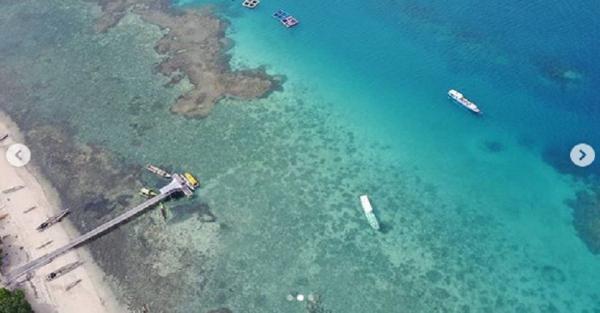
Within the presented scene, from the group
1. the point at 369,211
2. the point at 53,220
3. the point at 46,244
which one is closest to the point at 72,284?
the point at 46,244

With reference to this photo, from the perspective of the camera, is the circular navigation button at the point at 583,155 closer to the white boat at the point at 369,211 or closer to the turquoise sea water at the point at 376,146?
the turquoise sea water at the point at 376,146

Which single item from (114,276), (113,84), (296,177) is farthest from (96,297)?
(113,84)

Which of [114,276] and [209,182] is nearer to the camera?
[114,276]

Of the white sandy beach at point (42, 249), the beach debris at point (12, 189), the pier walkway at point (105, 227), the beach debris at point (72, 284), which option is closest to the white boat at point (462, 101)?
the pier walkway at point (105, 227)

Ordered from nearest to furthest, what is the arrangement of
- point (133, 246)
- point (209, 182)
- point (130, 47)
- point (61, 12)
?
point (133, 246)
point (209, 182)
point (130, 47)
point (61, 12)

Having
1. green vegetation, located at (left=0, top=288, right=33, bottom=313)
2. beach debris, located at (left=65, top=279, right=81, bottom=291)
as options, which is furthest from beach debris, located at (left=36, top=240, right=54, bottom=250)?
green vegetation, located at (left=0, top=288, right=33, bottom=313)

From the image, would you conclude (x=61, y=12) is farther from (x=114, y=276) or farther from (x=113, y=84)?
(x=114, y=276)
